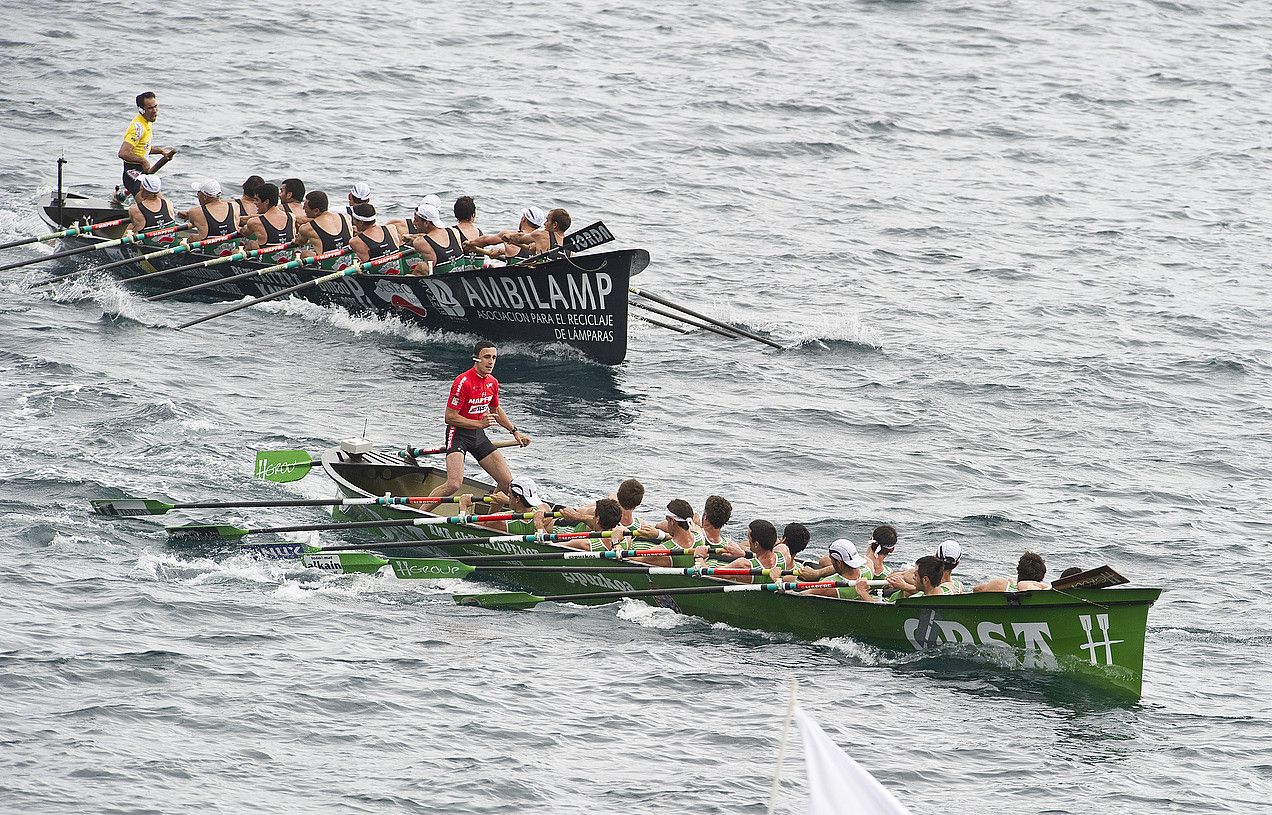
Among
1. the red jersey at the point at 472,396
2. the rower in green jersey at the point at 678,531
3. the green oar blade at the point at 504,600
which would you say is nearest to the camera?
the green oar blade at the point at 504,600

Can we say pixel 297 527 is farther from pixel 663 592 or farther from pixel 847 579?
pixel 847 579

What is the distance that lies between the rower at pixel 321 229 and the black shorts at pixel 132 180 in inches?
136

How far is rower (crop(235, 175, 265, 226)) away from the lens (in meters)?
27.5

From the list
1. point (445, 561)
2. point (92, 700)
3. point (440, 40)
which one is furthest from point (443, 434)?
point (440, 40)

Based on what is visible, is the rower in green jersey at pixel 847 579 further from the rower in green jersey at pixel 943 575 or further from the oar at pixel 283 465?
the oar at pixel 283 465

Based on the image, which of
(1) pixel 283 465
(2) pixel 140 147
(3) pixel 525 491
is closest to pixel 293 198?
(2) pixel 140 147

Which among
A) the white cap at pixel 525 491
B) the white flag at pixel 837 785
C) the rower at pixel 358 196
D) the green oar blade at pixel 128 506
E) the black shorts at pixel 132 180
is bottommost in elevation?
the green oar blade at pixel 128 506

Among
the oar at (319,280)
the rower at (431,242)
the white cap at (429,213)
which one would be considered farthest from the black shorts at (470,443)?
the white cap at (429,213)

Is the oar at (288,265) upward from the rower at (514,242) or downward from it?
downward

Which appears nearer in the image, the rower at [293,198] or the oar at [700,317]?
the oar at [700,317]

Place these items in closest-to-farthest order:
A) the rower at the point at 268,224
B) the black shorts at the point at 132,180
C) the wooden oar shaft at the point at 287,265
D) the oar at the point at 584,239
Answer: the oar at the point at 584,239, the wooden oar shaft at the point at 287,265, the rower at the point at 268,224, the black shorts at the point at 132,180

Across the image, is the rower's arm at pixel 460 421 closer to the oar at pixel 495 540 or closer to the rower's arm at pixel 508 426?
the rower's arm at pixel 508 426

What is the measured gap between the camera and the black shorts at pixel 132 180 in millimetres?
28419

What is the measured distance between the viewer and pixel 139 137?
2931 centimetres
